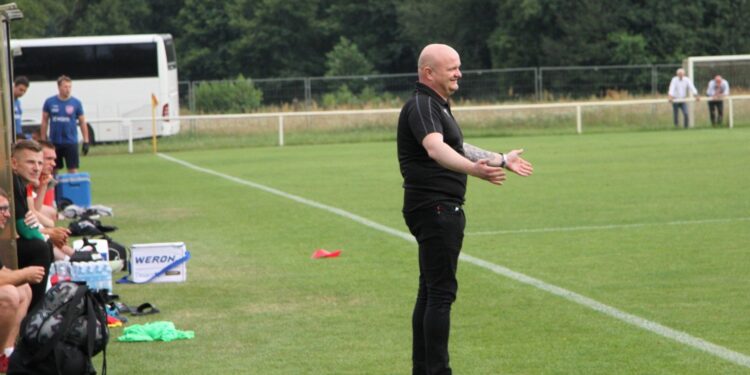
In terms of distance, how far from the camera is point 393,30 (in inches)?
3221

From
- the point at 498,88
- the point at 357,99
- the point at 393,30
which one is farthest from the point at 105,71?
the point at 393,30

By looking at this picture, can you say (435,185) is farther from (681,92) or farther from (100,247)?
(681,92)

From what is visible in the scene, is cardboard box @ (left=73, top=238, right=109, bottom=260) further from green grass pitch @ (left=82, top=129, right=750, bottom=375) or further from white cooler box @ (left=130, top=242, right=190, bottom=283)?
green grass pitch @ (left=82, top=129, right=750, bottom=375)

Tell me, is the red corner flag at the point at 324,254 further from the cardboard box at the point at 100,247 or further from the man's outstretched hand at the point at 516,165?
the man's outstretched hand at the point at 516,165

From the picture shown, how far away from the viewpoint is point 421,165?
708 cm

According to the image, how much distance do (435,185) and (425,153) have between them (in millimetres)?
173

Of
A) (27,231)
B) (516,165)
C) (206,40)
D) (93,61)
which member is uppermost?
(206,40)

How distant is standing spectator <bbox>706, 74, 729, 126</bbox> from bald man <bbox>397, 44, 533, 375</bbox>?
34.5 meters

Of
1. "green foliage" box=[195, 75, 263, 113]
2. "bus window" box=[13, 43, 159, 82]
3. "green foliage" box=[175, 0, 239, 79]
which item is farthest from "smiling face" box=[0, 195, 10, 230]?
"green foliage" box=[175, 0, 239, 79]

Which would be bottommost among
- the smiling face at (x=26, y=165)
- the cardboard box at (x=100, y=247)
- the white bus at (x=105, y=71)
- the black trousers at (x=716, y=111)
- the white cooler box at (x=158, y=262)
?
the white cooler box at (x=158, y=262)

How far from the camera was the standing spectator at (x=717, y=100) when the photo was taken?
40.6m

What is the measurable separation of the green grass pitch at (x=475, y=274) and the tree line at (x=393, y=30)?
47043mm

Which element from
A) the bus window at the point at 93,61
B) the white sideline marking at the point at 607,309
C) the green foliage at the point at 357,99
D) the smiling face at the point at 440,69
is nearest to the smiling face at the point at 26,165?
the smiling face at the point at 440,69

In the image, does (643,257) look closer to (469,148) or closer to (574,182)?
(469,148)
